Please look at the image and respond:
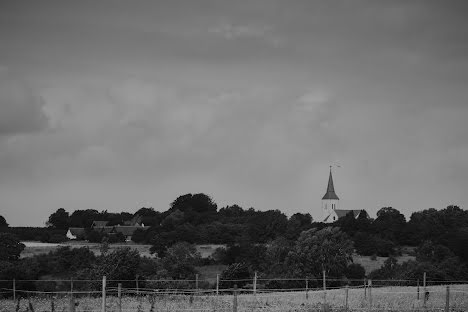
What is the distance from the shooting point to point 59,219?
16625 cm

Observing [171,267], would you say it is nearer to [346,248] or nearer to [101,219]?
[346,248]

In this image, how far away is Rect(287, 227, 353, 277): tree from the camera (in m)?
74.9

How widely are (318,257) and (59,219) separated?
337 ft

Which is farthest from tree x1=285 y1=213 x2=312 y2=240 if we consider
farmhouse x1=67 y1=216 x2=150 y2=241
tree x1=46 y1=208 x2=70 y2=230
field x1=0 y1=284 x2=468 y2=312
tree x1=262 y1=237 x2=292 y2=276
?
field x1=0 y1=284 x2=468 y2=312

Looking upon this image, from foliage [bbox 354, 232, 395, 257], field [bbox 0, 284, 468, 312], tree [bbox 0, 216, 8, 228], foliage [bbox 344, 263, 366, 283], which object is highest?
tree [bbox 0, 216, 8, 228]

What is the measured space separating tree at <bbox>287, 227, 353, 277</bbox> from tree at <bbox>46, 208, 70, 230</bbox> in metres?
96.6

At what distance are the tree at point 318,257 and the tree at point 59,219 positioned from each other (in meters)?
96.6

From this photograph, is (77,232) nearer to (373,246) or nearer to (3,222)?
(3,222)

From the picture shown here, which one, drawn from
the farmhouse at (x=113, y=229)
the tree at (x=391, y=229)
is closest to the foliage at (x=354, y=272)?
the tree at (x=391, y=229)

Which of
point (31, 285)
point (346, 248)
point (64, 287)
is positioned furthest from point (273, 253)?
point (31, 285)

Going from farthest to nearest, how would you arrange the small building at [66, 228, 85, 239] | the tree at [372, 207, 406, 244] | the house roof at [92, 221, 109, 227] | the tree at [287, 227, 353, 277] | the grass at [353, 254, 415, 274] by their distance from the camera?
the house roof at [92, 221, 109, 227]
the small building at [66, 228, 85, 239]
the tree at [372, 207, 406, 244]
the grass at [353, 254, 415, 274]
the tree at [287, 227, 353, 277]

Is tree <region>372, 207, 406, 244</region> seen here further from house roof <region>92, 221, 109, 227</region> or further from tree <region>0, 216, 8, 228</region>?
tree <region>0, 216, 8, 228</region>

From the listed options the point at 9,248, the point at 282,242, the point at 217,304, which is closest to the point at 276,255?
the point at 282,242

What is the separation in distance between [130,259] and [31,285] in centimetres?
715
